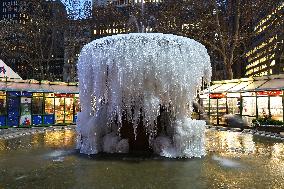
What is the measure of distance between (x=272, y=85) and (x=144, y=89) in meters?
17.4

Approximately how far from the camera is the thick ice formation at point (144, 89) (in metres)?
9.55

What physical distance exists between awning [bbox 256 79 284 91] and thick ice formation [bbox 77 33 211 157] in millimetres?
14624

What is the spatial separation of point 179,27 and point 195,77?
78.1 feet

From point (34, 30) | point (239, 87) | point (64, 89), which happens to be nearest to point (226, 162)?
point (239, 87)

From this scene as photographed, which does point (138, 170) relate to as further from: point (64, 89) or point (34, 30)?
point (34, 30)

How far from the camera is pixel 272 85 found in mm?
24156

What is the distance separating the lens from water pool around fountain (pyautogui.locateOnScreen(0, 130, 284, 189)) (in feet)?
21.0

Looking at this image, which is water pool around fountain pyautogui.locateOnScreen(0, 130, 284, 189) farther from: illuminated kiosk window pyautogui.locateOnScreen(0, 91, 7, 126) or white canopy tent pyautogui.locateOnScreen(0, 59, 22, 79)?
white canopy tent pyautogui.locateOnScreen(0, 59, 22, 79)

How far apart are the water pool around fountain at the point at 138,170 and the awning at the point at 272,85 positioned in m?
14.1

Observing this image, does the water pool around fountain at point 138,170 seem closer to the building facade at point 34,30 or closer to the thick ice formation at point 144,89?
the thick ice formation at point 144,89

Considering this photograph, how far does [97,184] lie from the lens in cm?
633

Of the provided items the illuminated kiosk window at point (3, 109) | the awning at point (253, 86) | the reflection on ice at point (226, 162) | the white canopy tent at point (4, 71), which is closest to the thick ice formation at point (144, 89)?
the reflection on ice at point (226, 162)

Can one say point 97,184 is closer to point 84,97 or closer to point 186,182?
point 186,182

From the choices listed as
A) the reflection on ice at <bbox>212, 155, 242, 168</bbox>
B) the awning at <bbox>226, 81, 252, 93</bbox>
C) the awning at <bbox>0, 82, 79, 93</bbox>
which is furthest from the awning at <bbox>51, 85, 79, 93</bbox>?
the reflection on ice at <bbox>212, 155, 242, 168</bbox>
